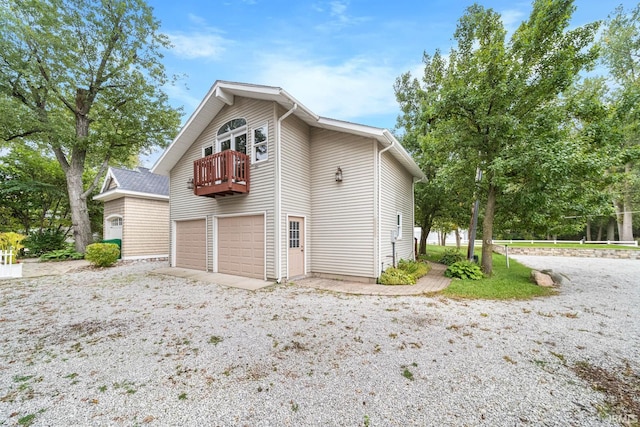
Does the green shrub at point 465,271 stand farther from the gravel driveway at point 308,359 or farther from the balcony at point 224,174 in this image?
the balcony at point 224,174

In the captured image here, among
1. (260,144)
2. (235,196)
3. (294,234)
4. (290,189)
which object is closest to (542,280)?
(294,234)

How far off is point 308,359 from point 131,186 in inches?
555

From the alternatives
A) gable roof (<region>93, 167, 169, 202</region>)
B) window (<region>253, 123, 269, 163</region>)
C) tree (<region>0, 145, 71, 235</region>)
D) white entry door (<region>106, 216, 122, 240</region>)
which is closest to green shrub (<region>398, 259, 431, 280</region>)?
window (<region>253, 123, 269, 163</region>)

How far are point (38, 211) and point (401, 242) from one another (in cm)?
2049

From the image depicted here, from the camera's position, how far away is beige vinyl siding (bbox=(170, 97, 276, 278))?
750 cm

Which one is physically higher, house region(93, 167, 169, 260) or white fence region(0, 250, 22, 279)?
house region(93, 167, 169, 260)

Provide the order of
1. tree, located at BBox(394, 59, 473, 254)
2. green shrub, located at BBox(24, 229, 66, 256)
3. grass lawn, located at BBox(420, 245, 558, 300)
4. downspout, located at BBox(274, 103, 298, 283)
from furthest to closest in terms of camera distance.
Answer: green shrub, located at BBox(24, 229, 66, 256), tree, located at BBox(394, 59, 473, 254), downspout, located at BBox(274, 103, 298, 283), grass lawn, located at BBox(420, 245, 558, 300)

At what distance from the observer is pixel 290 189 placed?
775cm

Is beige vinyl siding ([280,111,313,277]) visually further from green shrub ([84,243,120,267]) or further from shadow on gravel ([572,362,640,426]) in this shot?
green shrub ([84,243,120,267])

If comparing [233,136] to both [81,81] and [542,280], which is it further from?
[542,280]

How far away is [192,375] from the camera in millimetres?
2775

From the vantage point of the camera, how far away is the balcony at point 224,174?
25.2 feet

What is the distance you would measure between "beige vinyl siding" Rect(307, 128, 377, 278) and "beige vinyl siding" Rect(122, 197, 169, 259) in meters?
10.1

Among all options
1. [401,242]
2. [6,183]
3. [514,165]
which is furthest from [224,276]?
[6,183]
